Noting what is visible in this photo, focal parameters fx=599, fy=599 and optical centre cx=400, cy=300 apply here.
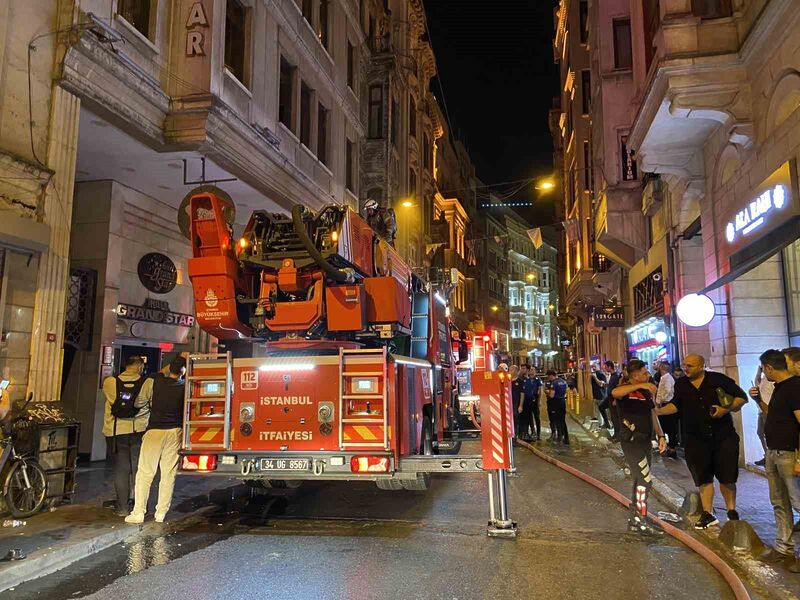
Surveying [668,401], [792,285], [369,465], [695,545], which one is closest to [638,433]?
[695,545]

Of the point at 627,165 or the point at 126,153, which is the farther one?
the point at 627,165

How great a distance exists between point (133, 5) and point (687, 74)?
30.9 ft

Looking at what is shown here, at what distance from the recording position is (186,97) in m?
10.6

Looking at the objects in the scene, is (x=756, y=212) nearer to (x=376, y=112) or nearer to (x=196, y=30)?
(x=196, y=30)

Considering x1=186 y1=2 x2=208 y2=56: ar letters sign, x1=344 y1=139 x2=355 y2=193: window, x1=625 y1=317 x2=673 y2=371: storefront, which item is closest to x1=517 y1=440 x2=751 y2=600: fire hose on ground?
x1=625 y1=317 x2=673 y2=371: storefront

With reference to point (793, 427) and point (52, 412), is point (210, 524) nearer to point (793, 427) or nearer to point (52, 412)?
point (52, 412)

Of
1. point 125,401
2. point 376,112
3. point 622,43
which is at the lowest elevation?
point 125,401

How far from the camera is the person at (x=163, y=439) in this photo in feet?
22.8

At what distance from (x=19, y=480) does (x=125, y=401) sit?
142 centimetres

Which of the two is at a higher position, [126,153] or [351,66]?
[351,66]

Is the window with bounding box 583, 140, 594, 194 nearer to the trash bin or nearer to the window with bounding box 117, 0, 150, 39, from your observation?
the window with bounding box 117, 0, 150, 39

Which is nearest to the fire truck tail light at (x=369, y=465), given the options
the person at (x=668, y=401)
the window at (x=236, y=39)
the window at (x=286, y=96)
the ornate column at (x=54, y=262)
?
the ornate column at (x=54, y=262)

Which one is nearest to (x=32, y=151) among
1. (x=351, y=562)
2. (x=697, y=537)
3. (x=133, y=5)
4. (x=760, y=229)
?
(x=133, y=5)

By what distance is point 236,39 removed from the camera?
13.0 metres
